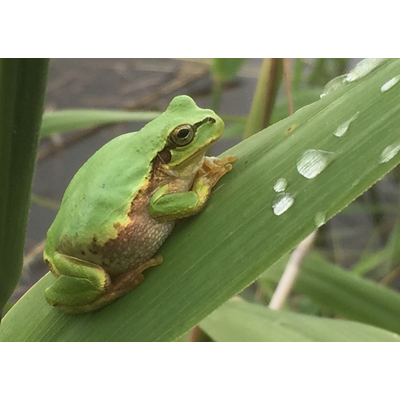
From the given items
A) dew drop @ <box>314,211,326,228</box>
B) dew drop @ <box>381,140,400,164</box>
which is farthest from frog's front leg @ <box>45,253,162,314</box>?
dew drop @ <box>381,140,400,164</box>

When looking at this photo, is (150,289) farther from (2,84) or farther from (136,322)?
(2,84)

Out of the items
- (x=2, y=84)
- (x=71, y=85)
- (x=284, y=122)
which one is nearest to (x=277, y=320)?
(x=284, y=122)

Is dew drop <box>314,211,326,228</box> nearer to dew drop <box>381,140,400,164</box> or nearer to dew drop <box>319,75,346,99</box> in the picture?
dew drop <box>381,140,400,164</box>

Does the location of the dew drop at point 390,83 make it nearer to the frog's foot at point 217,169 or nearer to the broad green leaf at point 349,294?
the frog's foot at point 217,169

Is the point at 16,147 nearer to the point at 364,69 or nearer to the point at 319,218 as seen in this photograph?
the point at 319,218

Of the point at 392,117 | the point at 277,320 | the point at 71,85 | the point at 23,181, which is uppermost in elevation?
the point at 71,85

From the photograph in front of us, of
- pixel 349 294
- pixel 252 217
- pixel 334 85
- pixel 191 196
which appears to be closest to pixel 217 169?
pixel 191 196

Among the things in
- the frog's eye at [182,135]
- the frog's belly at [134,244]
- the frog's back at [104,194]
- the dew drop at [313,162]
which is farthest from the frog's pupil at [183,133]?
the dew drop at [313,162]
